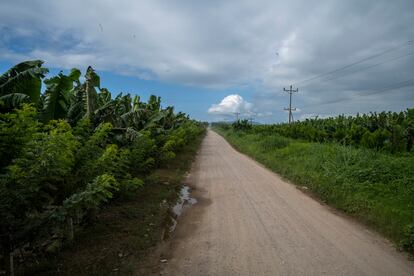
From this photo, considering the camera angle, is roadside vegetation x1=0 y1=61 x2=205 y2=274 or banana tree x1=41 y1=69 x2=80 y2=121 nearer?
roadside vegetation x1=0 y1=61 x2=205 y2=274

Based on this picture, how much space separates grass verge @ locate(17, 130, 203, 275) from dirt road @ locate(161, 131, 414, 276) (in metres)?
0.51

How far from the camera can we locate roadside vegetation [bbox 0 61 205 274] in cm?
387

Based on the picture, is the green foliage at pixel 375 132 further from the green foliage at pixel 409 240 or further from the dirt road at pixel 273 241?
the green foliage at pixel 409 240

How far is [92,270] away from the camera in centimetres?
482

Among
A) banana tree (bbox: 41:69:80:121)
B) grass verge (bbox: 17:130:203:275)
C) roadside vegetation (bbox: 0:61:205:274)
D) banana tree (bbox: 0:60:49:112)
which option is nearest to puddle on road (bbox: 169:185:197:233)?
grass verge (bbox: 17:130:203:275)

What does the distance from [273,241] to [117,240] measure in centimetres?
279

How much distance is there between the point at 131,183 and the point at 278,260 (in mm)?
3571

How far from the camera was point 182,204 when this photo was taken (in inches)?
361

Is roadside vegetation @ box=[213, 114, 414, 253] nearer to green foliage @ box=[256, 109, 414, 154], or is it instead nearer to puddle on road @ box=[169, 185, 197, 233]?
green foliage @ box=[256, 109, 414, 154]

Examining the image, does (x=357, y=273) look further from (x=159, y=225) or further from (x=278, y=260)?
(x=159, y=225)

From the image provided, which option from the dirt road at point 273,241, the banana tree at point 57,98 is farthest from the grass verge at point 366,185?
the banana tree at point 57,98

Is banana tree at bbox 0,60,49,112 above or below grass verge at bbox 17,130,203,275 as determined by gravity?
above

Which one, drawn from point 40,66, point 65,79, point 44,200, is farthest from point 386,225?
point 40,66

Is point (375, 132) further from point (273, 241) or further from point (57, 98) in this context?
point (57, 98)
